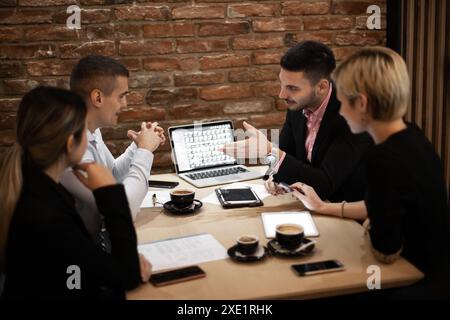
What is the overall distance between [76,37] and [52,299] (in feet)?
5.95

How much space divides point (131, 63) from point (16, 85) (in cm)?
62

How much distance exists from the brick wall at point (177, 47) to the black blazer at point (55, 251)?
159 cm

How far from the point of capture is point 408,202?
1.52m

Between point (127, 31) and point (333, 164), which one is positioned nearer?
point (333, 164)

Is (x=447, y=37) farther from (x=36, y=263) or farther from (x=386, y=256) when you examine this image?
(x=36, y=263)

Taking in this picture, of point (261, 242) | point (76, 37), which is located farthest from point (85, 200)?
point (76, 37)

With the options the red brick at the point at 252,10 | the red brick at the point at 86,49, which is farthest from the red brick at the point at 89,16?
the red brick at the point at 252,10

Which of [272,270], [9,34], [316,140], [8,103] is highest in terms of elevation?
[9,34]

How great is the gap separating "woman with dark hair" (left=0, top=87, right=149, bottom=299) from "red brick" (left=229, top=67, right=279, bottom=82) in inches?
65.8

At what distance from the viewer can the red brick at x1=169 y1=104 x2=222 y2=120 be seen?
308cm

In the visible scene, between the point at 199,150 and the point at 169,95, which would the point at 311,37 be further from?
the point at 199,150

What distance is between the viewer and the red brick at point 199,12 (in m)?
2.97

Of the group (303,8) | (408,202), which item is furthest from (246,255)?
(303,8)

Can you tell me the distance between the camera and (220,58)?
10.1 ft
